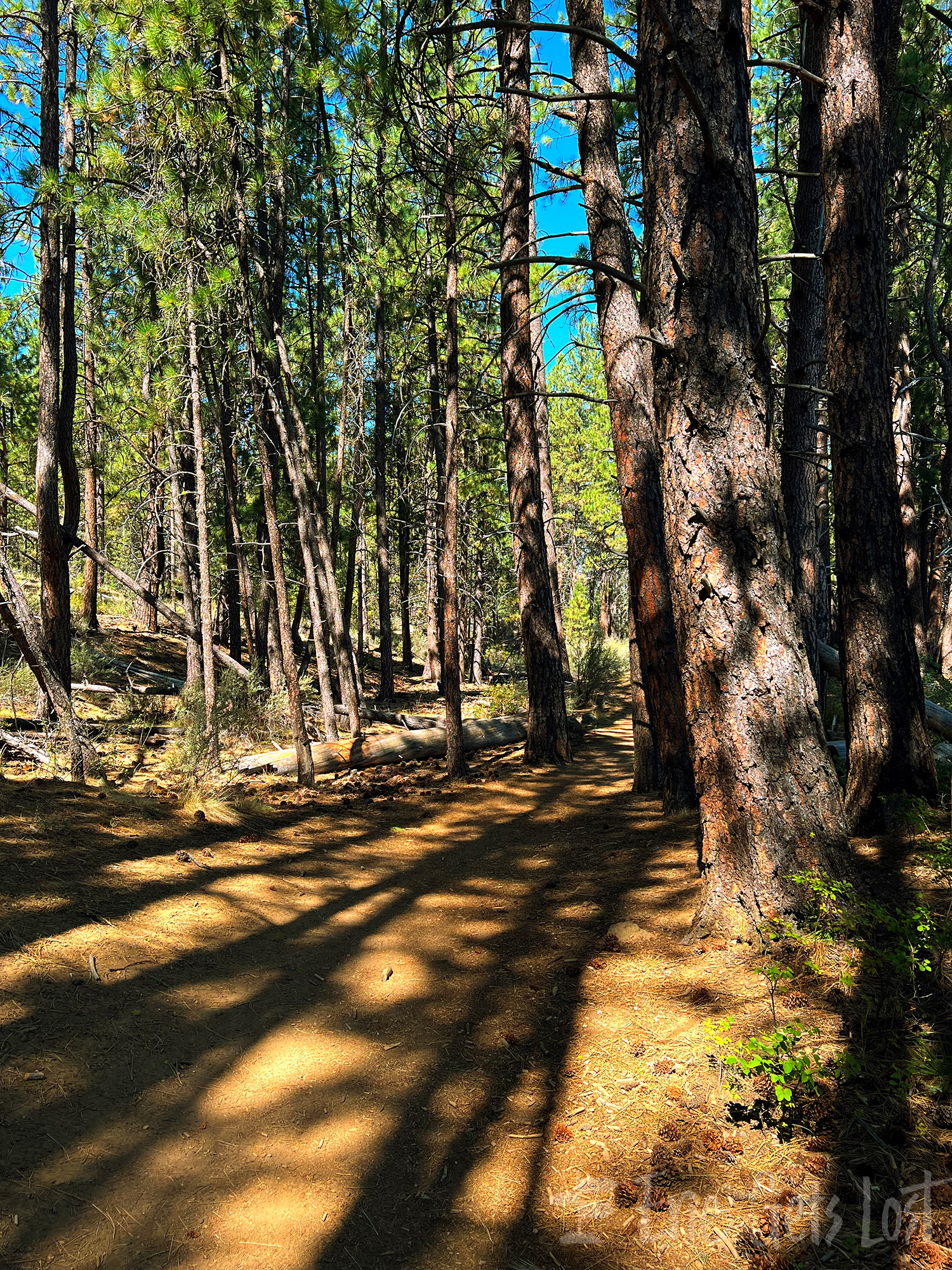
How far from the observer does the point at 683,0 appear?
3592mm

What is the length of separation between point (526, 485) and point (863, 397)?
471cm

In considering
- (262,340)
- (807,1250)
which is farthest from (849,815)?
(262,340)

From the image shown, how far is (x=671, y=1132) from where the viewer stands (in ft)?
8.38

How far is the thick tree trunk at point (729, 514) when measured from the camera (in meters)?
3.50

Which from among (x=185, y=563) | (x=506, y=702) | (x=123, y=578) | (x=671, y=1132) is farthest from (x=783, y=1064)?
(x=506, y=702)

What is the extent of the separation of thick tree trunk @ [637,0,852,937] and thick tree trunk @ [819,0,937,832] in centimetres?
162

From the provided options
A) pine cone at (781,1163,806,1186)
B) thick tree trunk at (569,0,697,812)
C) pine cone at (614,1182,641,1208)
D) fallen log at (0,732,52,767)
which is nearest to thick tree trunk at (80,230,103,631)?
fallen log at (0,732,52,767)

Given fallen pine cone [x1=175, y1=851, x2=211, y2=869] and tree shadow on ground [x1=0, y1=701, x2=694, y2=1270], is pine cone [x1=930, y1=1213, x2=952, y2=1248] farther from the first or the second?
fallen pine cone [x1=175, y1=851, x2=211, y2=869]

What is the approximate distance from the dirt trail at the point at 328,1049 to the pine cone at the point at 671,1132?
60 millimetres

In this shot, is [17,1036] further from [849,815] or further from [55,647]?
[55,647]

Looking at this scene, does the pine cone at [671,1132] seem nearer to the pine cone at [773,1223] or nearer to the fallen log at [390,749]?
the pine cone at [773,1223]

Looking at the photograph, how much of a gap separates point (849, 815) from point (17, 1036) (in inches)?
180

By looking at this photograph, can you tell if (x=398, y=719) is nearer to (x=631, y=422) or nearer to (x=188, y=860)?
(x=631, y=422)

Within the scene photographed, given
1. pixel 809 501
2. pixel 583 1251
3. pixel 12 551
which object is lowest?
pixel 583 1251
